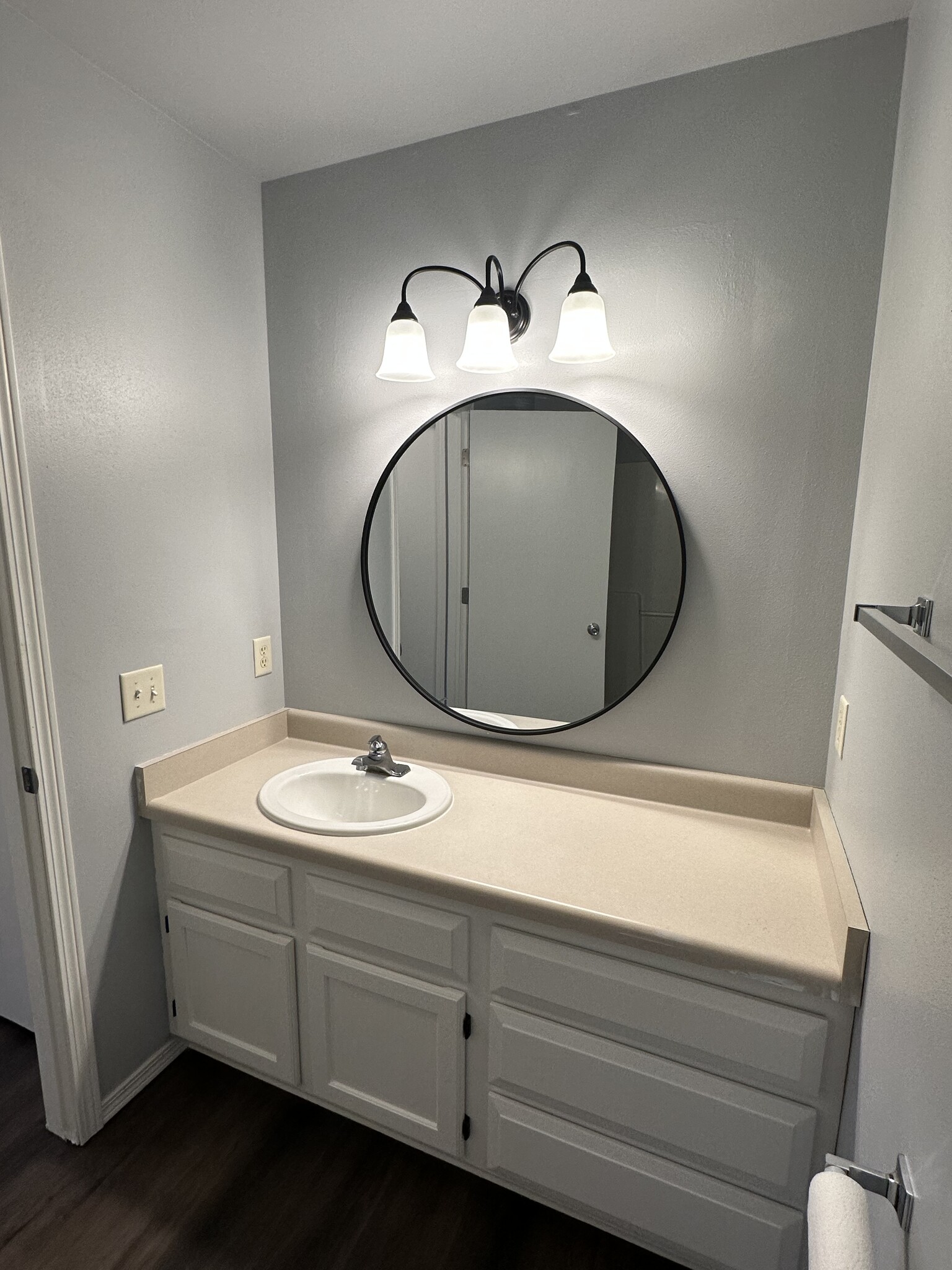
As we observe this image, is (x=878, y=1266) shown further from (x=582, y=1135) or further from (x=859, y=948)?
(x=582, y=1135)

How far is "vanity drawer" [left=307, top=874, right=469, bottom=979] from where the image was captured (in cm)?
133

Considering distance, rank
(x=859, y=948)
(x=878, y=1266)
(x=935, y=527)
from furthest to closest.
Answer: (x=859, y=948) < (x=935, y=527) < (x=878, y=1266)

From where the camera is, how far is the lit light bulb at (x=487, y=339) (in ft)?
4.89

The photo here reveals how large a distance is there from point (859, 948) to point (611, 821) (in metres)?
0.58

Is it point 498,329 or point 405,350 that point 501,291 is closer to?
point 498,329

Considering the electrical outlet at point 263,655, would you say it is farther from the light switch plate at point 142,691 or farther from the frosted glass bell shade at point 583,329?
the frosted glass bell shade at point 583,329

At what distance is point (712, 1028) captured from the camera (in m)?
1.13

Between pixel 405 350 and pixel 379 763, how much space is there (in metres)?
1.02

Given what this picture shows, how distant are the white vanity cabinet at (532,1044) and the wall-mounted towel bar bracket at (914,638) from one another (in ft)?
2.18

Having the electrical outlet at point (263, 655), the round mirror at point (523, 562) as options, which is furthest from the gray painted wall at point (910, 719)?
the electrical outlet at point (263, 655)

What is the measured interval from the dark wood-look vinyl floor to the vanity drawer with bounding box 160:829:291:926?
52 centimetres

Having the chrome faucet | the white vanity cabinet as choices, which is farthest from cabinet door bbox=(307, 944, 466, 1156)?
the chrome faucet

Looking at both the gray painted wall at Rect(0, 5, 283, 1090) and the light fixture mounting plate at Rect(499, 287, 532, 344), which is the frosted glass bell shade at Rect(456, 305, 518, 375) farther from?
the gray painted wall at Rect(0, 5, 283, 1090)

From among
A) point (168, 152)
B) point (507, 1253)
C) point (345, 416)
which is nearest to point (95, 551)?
point (345, 416)
